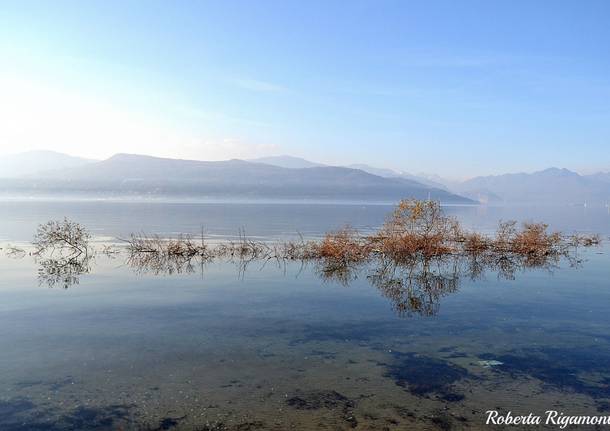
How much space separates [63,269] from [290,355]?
67.5ft

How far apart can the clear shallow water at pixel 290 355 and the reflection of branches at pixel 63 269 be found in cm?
104

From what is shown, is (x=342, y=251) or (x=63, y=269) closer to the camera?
(x=63, y=269)

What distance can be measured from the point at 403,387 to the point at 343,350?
3.31m

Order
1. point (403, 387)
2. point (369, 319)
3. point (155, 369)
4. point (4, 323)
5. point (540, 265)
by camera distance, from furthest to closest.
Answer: point (540, 265), point (369, 319), point (4, 323), point (155, 369), point (403, 387)

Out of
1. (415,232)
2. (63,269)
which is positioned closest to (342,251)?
(415,232)

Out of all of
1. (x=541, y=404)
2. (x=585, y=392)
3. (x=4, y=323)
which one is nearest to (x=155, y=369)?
(x=4, y=323)

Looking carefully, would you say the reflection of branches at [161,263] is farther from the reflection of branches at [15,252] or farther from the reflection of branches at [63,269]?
the reflection of branches at [15,252]

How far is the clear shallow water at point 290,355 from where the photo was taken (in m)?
11.1

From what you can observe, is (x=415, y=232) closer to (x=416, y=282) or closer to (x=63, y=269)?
(x=416, y=282)

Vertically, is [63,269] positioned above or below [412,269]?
below

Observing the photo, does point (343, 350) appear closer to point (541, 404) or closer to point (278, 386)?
point (278, 386)

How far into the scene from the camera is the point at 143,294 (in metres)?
23.6

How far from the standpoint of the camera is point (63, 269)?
98.4ft

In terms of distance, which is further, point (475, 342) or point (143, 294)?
point (143, 294)
